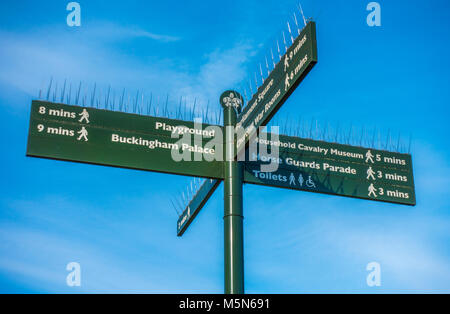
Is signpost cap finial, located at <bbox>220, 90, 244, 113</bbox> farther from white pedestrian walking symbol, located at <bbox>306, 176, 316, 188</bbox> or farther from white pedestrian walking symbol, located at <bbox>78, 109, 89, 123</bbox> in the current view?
white pedestrian walking symbol, located at <bbox>78, 109, 89, 123</bbox>

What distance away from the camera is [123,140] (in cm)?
690

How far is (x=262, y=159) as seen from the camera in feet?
24.4

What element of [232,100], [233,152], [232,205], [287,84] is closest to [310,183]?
[233,152]

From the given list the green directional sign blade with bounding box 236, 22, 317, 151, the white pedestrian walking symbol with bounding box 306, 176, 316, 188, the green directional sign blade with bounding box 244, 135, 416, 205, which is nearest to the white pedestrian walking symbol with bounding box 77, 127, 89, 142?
the green directional sign blade with bounding box 236, 22, 317, 151

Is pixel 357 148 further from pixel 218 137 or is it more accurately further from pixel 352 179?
pixel 218 137

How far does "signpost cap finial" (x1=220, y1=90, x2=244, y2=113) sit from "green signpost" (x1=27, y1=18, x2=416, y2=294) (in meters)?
0.01

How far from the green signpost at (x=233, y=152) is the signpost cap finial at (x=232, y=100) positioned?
13 millimetres

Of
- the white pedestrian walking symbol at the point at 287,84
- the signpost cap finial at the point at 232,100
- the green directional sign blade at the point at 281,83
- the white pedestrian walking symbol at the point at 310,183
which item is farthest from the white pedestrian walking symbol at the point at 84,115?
the white pedestrian walking symbol at the point at 310,183

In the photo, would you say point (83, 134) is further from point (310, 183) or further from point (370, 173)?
point (370, 173)

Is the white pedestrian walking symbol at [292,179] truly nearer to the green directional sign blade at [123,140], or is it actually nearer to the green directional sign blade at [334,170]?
the green directional sign blade at [334,170]

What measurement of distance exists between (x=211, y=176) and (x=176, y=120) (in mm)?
833

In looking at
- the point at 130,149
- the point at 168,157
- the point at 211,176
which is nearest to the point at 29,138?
the point at 130,149

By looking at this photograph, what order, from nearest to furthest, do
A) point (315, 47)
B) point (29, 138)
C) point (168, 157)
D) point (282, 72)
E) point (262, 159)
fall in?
point (315, 47), point (282, 72), point (29, 138), point (168, 157), point (262, 159)

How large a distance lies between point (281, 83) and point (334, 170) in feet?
7.06
